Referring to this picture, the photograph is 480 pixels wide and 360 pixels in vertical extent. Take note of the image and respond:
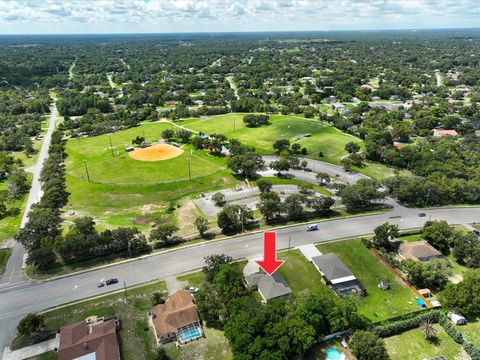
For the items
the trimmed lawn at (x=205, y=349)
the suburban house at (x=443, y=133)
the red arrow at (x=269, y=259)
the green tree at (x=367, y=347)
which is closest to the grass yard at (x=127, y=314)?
the trimmed lawn at (x=205, y=349)

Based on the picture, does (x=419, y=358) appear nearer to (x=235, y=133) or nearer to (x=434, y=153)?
(x=434, y=153)

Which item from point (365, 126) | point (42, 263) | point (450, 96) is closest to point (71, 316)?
point (42, 263)

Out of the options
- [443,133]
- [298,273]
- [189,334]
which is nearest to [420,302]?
[298,273]

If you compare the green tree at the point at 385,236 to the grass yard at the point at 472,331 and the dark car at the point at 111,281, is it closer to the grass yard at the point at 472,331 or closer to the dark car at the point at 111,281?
the grass yard at the point at 472,331

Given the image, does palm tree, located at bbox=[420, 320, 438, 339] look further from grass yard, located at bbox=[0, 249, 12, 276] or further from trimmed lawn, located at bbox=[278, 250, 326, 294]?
grass yard, located at bbox=[0, 249, 12, 276]

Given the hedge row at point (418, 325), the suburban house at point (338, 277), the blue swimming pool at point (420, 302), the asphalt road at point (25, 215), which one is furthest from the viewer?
the asphalt road at point (25, 215)

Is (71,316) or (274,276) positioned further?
(274,276)
